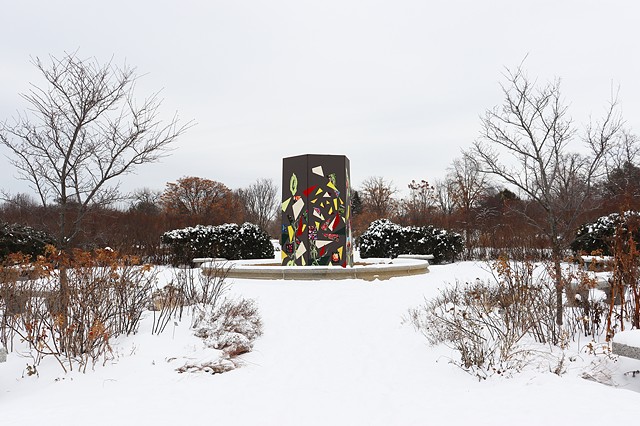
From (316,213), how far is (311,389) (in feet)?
27.2

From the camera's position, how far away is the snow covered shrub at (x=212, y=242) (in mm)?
15742

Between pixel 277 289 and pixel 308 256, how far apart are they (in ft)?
9.51

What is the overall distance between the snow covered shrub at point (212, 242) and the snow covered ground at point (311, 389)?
10.3 m

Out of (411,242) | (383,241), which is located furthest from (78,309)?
(411,242)

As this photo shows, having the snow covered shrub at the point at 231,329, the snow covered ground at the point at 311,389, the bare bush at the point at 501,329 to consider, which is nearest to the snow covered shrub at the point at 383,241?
the bare bush at the point at 501,329

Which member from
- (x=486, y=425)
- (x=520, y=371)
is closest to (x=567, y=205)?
(x=520, y=371)

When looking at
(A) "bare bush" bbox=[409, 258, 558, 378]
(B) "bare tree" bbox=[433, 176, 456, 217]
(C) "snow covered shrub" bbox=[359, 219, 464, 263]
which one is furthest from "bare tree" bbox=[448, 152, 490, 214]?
(A) "bare bush" bbox=[409, 258, 558, 378]

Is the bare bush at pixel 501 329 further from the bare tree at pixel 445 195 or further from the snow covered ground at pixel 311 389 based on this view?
the bare tree at pixel 445 195

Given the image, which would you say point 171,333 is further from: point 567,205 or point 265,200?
point 265,200

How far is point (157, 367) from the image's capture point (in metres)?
4.50

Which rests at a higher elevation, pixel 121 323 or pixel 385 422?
pixel 121 323

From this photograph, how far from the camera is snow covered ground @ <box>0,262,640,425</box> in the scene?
11.0 ft

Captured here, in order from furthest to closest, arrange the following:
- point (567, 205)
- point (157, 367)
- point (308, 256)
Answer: point (308, 256) < point (567, 205) < point (157, 367)

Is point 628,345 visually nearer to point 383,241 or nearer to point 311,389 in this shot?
point 311,389
